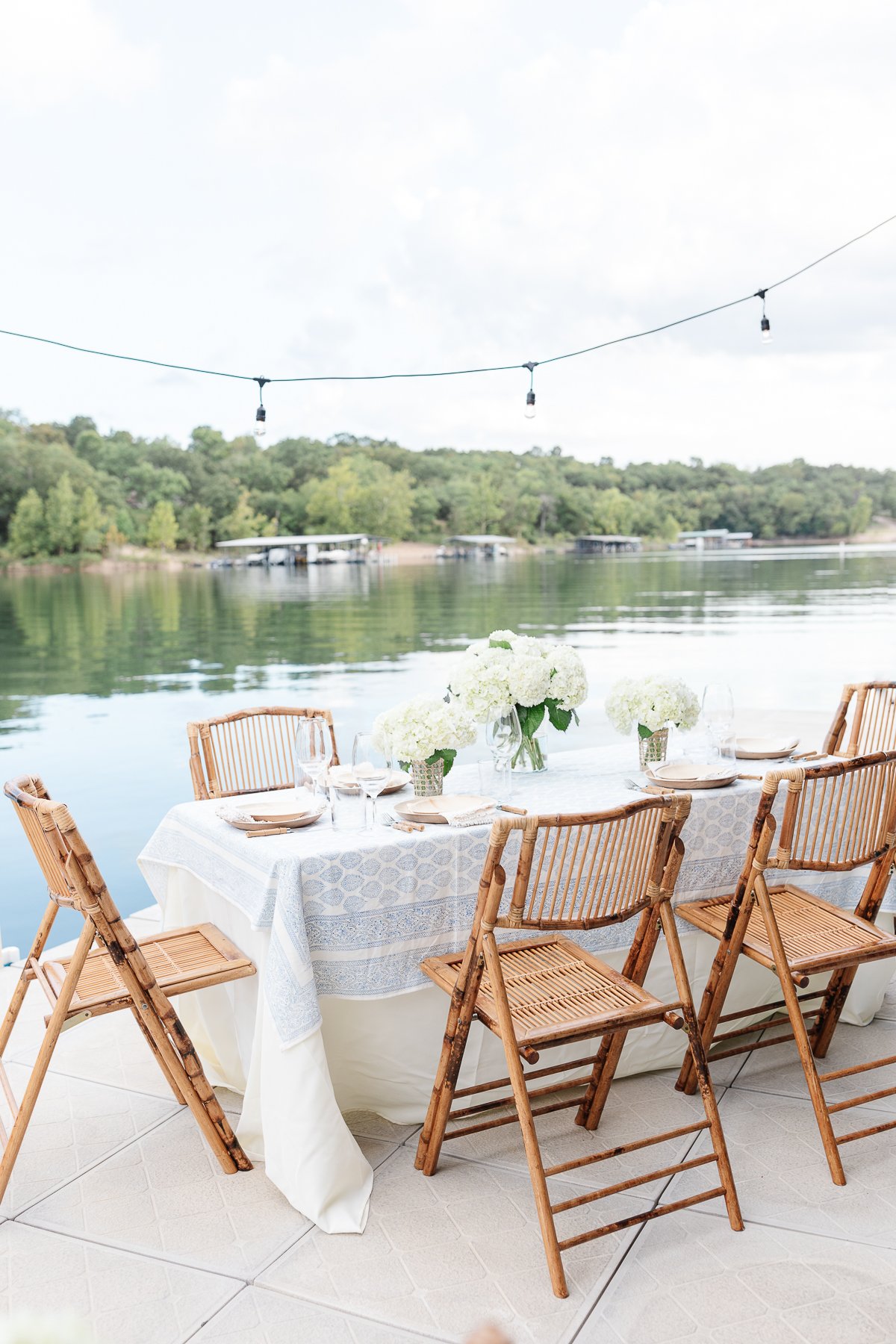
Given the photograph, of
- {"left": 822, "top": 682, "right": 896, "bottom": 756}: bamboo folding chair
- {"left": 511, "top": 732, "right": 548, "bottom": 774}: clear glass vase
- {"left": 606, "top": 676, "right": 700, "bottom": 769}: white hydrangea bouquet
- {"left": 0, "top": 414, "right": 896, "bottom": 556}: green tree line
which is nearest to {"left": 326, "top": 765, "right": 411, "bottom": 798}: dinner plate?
{"left": 511, "top": 732, "right": 548, "bottom": 774}: clear glass vase

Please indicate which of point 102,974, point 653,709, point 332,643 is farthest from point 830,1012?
point 332,643

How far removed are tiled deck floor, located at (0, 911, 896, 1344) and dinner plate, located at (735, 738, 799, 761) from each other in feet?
2.79

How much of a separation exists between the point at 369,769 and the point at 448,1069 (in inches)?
25.6

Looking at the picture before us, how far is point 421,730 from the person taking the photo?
8.46 ft

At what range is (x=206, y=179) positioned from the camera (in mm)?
38688

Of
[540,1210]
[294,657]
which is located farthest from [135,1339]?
[294,657]

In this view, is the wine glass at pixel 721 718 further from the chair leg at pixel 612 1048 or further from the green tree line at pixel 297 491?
the green tree line at pixel 297 491

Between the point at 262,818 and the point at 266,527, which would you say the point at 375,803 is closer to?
the point at 262,818

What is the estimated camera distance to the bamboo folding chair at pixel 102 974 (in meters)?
2.11

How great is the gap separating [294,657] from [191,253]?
75.5ft

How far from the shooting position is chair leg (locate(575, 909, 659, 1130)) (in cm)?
230

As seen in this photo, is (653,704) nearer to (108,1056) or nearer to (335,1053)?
(335,1053)

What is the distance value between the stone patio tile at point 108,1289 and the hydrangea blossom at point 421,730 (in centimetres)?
113

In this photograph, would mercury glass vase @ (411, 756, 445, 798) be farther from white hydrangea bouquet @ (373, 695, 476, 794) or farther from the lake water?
the lake water
